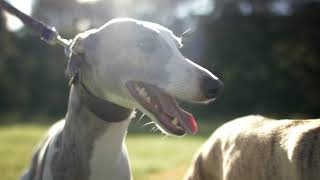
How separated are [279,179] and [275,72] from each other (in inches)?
910

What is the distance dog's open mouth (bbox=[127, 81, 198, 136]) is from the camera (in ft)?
12.4

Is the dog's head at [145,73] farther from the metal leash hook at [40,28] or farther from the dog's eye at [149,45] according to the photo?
the metal leash hook at [40,28]

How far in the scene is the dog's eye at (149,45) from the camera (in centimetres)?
392

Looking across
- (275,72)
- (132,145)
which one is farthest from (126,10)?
(132,145)

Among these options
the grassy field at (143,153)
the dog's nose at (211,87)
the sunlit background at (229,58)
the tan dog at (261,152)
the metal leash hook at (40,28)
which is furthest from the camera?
the sunlit background at (229,58)

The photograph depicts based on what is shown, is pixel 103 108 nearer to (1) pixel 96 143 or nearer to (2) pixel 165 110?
(1) pixel 96 143

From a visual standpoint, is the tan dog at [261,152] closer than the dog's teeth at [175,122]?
No

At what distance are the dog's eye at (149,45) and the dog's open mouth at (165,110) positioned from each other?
0.23 metres

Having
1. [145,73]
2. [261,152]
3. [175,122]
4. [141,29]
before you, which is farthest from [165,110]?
[261,152]

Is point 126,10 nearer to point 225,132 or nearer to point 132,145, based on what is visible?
point 132,145

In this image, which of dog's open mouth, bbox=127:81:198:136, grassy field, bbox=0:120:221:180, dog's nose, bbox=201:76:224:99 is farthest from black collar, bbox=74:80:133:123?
grassy field, bbox=0:120:221:180

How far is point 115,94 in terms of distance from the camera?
13.1 ft

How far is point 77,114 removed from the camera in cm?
417

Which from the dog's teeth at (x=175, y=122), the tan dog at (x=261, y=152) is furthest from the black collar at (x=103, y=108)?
the tan dog at (x=261, y=152)
